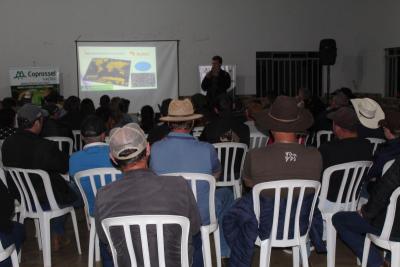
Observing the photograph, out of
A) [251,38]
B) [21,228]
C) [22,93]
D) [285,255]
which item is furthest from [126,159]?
[251,38]

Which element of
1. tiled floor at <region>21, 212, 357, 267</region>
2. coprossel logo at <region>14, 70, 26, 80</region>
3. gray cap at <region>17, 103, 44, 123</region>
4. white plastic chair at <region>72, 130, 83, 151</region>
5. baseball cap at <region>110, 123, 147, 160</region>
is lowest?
tiled floor at <region>21, 212, 357, 267</region>

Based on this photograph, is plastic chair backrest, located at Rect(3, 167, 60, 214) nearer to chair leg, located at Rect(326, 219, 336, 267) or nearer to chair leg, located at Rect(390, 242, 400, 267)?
chair leg, located at Rect(326, 219, 336, 267)

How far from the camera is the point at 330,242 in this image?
3.22 metres

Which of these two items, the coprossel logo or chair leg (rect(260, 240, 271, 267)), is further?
the coprossel logo

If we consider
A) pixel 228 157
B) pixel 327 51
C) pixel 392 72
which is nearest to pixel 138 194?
pixel 228 157

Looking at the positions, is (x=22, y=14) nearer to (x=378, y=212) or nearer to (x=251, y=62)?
(x=251, y=62)

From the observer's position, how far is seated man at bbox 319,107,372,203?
328 centimetres

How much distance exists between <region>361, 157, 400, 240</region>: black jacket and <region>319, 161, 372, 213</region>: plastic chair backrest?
45 cm

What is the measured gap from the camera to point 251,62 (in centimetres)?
993

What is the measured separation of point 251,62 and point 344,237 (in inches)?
283

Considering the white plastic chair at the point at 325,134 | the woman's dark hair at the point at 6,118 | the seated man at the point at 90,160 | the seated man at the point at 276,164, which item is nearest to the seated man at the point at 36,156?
the seated man at the point at 90,160

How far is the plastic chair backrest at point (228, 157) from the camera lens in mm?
4031

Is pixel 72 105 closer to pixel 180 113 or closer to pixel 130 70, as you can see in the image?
pixel 180 113

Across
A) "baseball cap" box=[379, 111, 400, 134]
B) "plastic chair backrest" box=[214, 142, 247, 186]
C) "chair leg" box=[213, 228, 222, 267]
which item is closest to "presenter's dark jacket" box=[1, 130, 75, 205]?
"chair leg" box=[213, 228, 222, 267]
